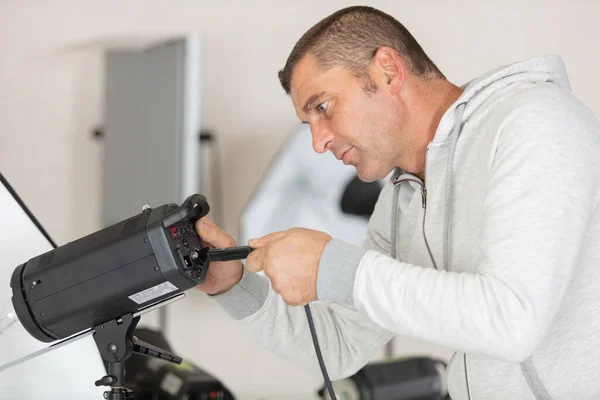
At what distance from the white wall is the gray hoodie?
5.02 feet

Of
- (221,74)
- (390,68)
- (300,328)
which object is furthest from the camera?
(221,74)

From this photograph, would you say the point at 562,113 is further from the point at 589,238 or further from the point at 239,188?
the point at 239,188

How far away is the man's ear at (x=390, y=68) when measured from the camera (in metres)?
1.28

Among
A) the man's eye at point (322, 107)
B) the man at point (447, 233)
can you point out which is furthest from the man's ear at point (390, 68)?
the man's eye at point (322, 107)

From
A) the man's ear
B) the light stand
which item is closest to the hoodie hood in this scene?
the man's ear

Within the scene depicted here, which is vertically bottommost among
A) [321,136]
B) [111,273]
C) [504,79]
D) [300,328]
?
[300,328]

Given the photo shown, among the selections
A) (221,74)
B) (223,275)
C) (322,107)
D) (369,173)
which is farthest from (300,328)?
(221,74)

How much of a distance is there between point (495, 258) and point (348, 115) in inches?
16.0

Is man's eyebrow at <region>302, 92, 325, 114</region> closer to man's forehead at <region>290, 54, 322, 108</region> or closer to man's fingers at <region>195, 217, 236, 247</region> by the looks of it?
man's forehead at <region>290, 54, 322, 108</region>

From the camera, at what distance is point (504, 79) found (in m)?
1.18

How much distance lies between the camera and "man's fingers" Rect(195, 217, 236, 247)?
116 centimetres

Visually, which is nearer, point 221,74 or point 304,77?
point 304,77

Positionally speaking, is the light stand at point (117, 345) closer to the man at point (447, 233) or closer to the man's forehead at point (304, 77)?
the man at point (447, 233)

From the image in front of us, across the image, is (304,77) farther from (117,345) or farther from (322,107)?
(117,345)
